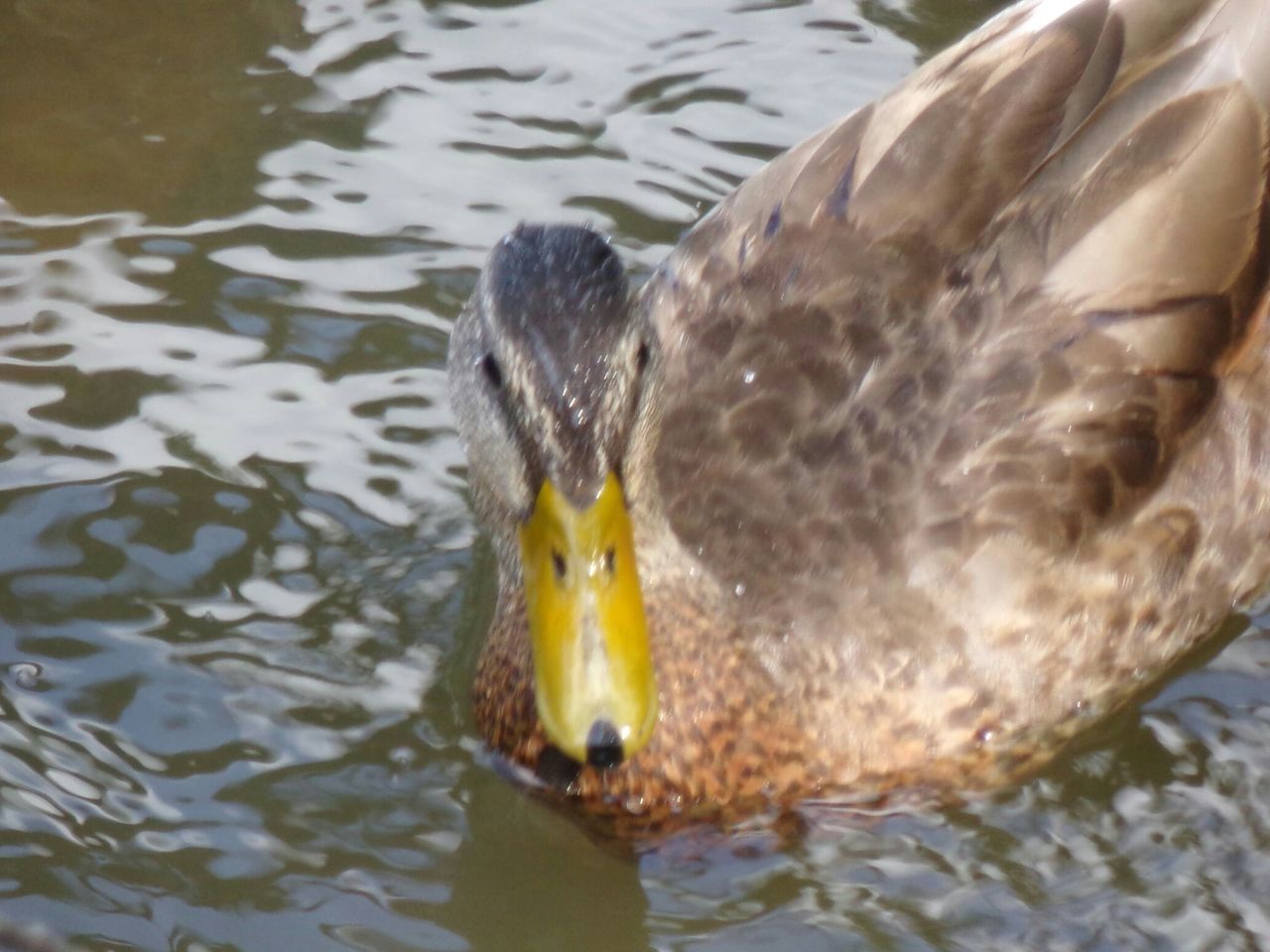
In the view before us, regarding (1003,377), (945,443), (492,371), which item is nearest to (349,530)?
(492,371)

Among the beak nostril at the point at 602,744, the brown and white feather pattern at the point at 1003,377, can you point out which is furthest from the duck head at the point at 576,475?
the brown and white feather pattern at the point at 1003,377

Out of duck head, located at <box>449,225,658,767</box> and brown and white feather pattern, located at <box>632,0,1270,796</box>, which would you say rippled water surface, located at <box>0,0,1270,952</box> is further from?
duck head, located at <box>449,225,658,767</box>

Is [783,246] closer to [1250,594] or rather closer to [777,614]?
[777,614]

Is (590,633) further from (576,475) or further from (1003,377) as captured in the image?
(1003,377)

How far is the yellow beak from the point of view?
15.0 feet

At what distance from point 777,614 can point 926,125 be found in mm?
1395

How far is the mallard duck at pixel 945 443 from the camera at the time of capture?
202 inches

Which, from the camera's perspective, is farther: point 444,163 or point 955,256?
point 444,163

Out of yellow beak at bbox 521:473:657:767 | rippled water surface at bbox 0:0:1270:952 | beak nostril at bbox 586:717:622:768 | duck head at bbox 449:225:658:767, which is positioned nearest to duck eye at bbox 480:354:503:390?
duck head at bbox 449:225:658:767

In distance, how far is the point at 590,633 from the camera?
459 centimetres

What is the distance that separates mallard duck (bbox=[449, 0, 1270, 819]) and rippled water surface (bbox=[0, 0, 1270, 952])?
0.22 m

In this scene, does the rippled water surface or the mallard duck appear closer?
the rippled water surface

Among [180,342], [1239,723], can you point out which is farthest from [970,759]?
[180,342]

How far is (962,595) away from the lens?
5152 mm
